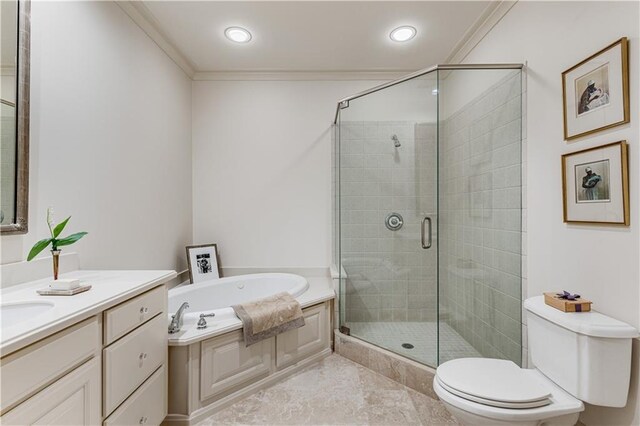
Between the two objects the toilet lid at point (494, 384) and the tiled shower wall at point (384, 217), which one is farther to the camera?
the tiled shower wall at point (384, 217)

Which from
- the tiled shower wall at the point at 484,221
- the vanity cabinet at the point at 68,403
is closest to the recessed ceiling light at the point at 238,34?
the tiled shower wall at the point at 484,221

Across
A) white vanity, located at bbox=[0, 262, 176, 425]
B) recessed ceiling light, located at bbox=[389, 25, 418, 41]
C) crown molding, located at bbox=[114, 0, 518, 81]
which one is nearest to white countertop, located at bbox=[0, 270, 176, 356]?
white vanity, located at bbox=[0, 262, 176, 425]

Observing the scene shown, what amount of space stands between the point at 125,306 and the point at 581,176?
206 centimetres

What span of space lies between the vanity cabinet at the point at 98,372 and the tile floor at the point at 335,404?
20.4 inches

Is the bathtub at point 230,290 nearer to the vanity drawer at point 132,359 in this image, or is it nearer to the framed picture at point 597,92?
the vanity drawer at point 132,359

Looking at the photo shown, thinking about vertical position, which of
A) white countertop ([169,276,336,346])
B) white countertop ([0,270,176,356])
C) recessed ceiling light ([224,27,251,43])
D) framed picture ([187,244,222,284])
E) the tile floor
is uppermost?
recessed ceiling light ([224,27,251,43])

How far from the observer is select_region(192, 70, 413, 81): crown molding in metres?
2.86

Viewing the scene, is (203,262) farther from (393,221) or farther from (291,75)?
(291,75)

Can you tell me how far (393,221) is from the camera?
2516 millimetres

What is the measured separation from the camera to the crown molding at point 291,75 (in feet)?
9.37

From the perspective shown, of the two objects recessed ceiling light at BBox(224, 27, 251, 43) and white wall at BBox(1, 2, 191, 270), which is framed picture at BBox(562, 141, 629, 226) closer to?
recessed ceiling light at BBox(224, 27, 251, 43)

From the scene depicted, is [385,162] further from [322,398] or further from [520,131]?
[322,398]

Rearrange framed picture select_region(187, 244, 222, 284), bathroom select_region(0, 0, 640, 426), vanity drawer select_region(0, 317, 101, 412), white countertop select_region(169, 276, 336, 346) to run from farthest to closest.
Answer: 1. framed picture select_region(187, 244, 222, 284)
2. white countertop select_region(169, 276, 336, 346)
3. bathroom select_region(0, 0, 640, 426)
4. vanity drawer select_region(0, 317, 101, 412)

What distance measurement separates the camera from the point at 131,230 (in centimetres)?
195
